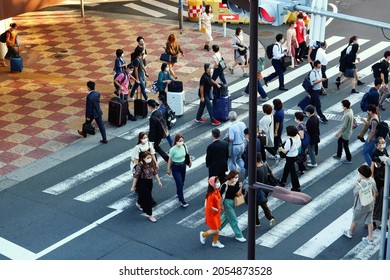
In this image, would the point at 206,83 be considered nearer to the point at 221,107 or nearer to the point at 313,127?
the point at 221,107

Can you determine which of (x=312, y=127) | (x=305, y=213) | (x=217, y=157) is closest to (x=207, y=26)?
(x=312, y=127)

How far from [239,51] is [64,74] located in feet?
18.7

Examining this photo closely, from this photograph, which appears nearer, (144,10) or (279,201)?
(279,201)

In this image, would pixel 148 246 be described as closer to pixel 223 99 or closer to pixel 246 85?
pixel 223 99

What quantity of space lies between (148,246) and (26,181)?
14.9 feet

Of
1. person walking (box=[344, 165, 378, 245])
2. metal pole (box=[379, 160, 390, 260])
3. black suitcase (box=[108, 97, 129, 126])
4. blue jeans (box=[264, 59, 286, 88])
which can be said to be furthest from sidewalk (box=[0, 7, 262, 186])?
metal pole (box=[379, 160, 390, 260])

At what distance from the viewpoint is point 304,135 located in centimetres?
1903

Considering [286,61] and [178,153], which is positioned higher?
[178,153]

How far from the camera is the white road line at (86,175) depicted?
1930 cm

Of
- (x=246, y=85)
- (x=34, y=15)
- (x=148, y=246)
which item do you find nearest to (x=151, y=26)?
(x=34, y=15)

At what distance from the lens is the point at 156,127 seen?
19453 millimetres

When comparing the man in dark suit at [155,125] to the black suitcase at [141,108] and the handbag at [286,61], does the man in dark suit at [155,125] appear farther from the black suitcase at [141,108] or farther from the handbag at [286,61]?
the handbag at [286,61]

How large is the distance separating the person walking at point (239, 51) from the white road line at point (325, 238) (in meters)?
9.29

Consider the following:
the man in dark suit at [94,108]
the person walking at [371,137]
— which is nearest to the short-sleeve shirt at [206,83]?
the man in dark suit at [94,108]
